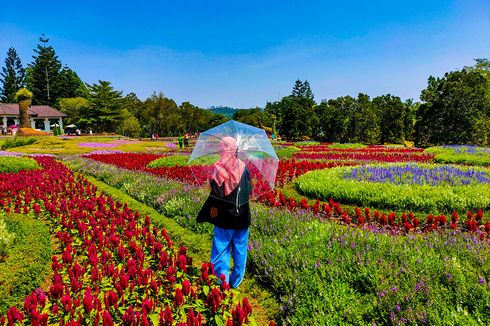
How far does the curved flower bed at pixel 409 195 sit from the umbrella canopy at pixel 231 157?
4106mm

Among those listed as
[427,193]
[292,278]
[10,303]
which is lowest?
[10,303]

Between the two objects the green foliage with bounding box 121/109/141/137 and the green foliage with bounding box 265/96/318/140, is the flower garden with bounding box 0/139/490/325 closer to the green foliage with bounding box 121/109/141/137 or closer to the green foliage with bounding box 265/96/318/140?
the green foliage with bounding box 265/96/318/140

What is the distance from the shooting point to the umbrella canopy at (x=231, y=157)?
354 cm

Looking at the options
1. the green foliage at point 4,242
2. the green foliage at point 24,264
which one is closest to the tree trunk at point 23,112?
the green foliage at point 24,264

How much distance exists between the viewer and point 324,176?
903cm

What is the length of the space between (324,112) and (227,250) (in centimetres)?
4163

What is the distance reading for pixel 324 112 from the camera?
43469 millimetres

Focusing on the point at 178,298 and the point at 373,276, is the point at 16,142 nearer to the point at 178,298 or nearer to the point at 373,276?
the point at 178,298

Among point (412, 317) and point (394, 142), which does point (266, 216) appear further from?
point (394, 142)

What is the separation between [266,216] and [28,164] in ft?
38.8

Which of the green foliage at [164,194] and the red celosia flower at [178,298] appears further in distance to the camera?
the green foliage at [164,194]

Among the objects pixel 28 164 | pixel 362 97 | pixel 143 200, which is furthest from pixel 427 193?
pixel 362 97

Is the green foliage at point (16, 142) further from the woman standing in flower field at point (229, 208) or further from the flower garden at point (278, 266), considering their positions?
the woman standing in flower field at point (229, 208)

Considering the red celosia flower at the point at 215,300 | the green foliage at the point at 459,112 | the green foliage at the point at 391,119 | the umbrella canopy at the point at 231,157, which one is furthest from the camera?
the green foliage at the point at 391,119
